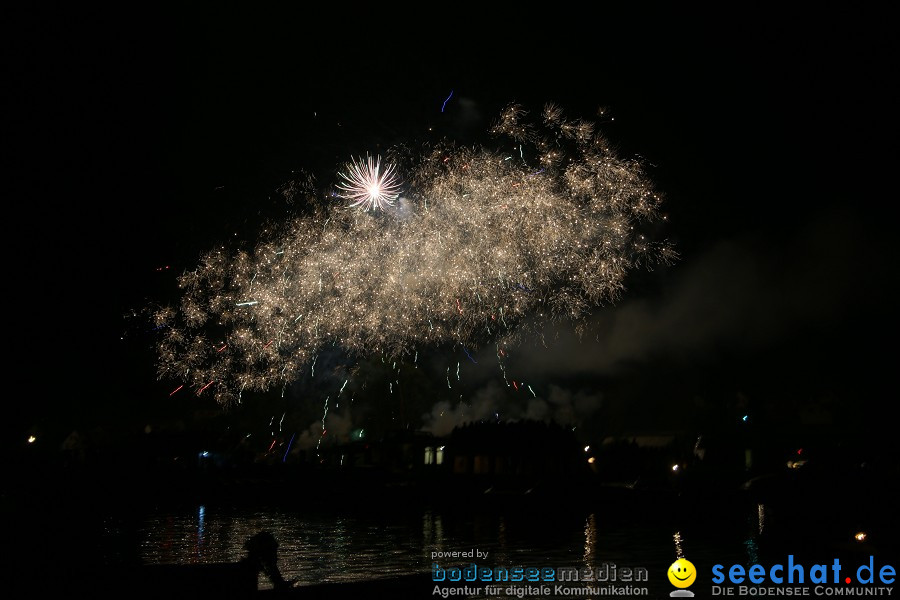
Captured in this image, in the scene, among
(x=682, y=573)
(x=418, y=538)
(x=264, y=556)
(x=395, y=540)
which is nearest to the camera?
(x=264, y=556)

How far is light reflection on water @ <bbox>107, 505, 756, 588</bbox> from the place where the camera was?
13664mm

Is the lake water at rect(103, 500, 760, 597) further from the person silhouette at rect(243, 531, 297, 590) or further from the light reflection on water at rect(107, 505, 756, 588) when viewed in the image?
the person silhouette at rect(243, 531, 297, 590)

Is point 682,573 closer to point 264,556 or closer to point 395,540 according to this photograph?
point 395,540

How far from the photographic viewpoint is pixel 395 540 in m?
16.6

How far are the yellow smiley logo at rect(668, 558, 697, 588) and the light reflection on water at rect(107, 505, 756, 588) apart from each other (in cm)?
35

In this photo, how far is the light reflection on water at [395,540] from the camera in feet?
44.8

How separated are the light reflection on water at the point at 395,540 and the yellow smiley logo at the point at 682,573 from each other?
348 mm

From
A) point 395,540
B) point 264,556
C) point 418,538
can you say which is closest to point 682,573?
point 418,538

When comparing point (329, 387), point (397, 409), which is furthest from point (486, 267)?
point (329, 387)

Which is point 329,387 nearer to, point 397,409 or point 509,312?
point 397,409

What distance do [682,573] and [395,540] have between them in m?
6.56

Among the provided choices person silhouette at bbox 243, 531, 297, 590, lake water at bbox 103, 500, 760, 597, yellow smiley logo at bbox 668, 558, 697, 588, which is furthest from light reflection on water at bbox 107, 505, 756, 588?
person silhouette at bbox 243, 531, 297, 590

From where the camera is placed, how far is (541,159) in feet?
55.0

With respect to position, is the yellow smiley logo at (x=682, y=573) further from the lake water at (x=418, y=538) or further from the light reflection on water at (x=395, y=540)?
the light reflection on water at (x=395, y=540)
